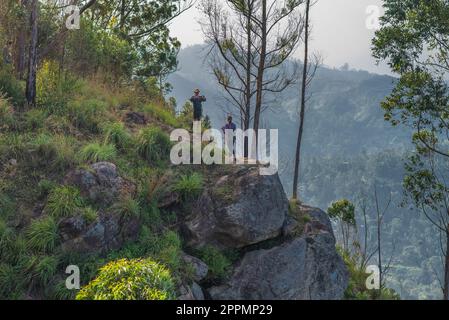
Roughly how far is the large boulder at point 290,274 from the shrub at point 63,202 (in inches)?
109

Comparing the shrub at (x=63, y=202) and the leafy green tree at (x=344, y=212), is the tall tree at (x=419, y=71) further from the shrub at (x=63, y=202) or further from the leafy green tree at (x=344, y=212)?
the shrub at (x=63, y=202)

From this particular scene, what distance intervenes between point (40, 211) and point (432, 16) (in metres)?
11.1

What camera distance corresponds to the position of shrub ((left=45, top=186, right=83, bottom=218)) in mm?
6969

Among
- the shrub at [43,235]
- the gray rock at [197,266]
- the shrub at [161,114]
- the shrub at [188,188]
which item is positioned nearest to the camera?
the shrub at [43,235]

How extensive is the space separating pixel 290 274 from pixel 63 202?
14.6 feet

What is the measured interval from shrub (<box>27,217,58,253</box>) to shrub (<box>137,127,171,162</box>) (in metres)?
2.83

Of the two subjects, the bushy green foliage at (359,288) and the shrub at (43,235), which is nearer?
the shrub at (43,235)

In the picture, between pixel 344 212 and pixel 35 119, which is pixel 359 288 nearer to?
pixel 344 212

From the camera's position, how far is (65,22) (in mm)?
12359

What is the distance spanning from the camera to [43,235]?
657cm

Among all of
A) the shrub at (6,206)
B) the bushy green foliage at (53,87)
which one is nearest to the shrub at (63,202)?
the shrub at (6,206)

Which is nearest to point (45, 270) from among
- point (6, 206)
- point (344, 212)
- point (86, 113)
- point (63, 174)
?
point (6, 206)

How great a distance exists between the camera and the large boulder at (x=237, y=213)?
8.28 meters
